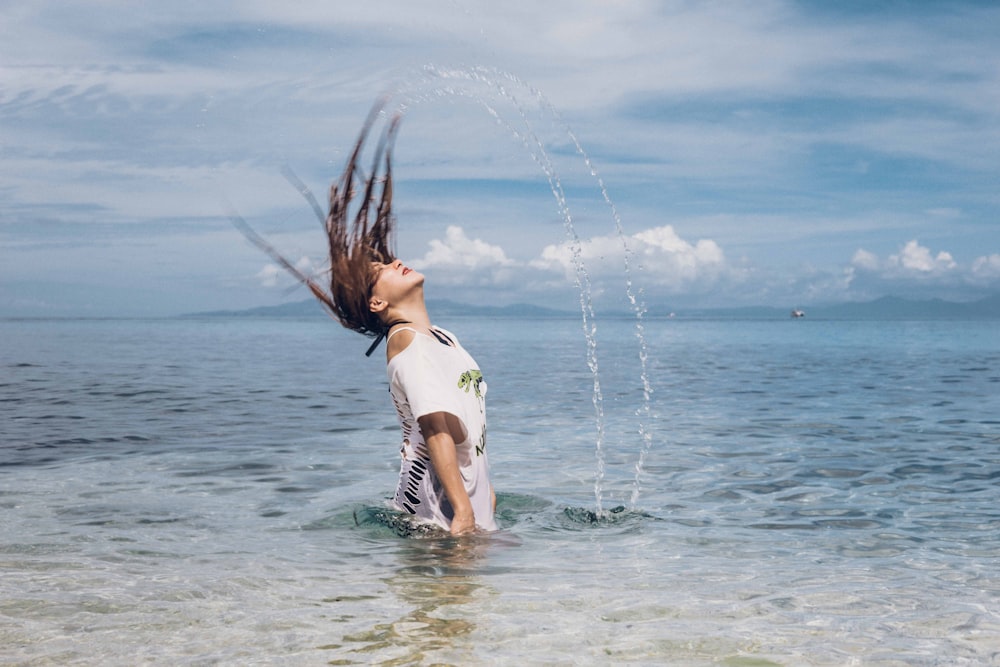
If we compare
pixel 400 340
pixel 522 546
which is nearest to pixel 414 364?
pixel 400 340

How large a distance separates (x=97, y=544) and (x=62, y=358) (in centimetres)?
3096

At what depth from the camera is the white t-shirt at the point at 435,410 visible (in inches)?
229

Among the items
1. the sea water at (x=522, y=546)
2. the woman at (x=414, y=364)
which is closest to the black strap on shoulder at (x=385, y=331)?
the woman at (x=414, y=364)

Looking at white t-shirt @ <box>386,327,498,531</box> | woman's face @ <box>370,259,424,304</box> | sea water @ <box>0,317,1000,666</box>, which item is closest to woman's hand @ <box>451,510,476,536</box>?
sea water @ <box>0,317,1000,666</box>

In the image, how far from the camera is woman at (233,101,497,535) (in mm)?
5824

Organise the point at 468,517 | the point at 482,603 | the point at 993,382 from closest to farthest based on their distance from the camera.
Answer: the point at 482,603
the point at 468,517
the point at 993,382

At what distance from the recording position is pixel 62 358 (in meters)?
35.0

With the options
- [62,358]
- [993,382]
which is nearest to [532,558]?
[993,382]

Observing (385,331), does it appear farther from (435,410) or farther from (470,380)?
(435,410)

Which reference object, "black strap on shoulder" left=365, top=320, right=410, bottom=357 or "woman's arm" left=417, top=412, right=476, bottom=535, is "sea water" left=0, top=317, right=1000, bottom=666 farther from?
"black strap on shoulder" left=365, top=320, right=410, bottom=357

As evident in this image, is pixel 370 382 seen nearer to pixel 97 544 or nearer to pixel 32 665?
pixel 97 544

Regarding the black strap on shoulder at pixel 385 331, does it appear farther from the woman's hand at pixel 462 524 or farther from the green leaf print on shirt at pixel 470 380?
the woman's hand at pixel 462 524

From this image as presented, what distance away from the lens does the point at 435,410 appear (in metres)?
5.73

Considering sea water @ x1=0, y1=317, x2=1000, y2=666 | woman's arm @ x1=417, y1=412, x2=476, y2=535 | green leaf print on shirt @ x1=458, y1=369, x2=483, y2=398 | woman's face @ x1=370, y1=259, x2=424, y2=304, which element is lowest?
sea water @ x1=0, y1=317, x2=1000, y2=666
